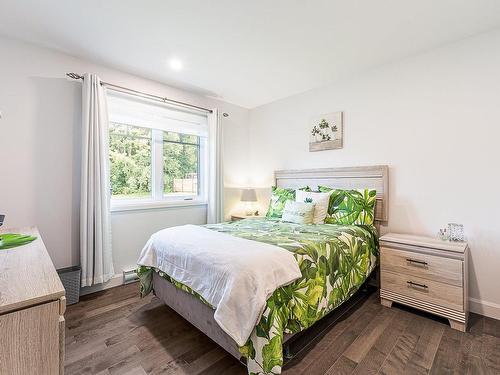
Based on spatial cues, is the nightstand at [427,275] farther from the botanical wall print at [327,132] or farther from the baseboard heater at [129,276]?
the baseboard heater at [129,276]

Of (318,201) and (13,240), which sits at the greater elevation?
(318,201)

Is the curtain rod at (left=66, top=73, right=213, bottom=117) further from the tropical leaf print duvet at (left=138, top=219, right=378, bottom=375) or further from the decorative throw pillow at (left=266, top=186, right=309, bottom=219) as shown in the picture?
the tropical leaf print duvet at (left=138, top=219, right=378, bottom=375)

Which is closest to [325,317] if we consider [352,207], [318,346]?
[318,346]

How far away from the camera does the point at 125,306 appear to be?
2332 mm

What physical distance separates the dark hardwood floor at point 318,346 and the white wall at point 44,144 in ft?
2.73

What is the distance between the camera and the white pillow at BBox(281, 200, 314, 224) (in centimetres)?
269

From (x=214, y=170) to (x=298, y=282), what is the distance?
2.25 metres

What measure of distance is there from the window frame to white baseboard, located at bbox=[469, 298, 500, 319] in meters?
3.10

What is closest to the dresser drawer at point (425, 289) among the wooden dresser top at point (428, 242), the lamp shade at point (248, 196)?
the wooden dresser top at point (428, 242)

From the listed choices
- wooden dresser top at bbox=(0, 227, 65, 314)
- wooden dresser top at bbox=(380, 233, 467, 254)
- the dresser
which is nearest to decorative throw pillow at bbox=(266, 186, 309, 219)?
wooden dresser top at bbox=(380, 233, 467, 254)

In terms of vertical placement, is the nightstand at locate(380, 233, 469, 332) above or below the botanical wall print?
below

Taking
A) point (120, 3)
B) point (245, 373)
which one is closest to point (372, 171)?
point (245, 373)

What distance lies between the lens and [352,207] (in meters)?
2.67

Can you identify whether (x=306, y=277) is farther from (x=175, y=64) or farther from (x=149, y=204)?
(x=175, y=64)
